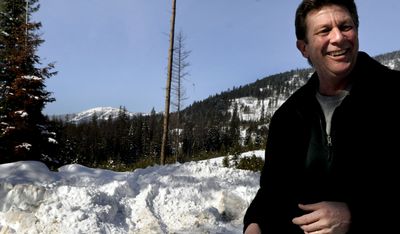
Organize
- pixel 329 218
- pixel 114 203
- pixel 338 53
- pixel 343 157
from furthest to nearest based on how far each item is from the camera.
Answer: pixel 114 203 → pixel 338 53 → pixel 343 157 → pixel 329 218

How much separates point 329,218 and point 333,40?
0.76 metres

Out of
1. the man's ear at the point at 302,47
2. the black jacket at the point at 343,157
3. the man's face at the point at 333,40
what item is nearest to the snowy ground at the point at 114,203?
the black jacket at the point at 343,157

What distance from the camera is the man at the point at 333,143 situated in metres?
1.34

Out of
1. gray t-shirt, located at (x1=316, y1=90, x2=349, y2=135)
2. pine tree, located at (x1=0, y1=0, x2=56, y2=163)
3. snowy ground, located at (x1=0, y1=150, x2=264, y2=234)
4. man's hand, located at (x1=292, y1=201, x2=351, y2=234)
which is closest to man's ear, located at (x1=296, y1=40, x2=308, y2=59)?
gray t-shirt, located at (x1=316, y1=90, x2=349, y2=135)

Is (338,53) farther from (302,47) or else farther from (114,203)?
(114,203)

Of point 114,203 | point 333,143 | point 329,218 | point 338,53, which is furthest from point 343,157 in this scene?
point 114,203

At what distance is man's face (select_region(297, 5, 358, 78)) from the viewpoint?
61.2 inches

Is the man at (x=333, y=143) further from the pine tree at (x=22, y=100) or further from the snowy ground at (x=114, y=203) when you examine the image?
the pine tree at (x=22, y=100)

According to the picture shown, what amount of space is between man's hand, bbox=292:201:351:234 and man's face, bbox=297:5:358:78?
1.89 feet

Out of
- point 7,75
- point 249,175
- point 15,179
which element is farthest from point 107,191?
point 7,75

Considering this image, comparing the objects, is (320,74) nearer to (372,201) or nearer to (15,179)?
(372,201)

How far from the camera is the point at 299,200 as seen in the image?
1562 millimetres

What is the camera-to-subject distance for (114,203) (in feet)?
24.4

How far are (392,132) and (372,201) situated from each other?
288mm
